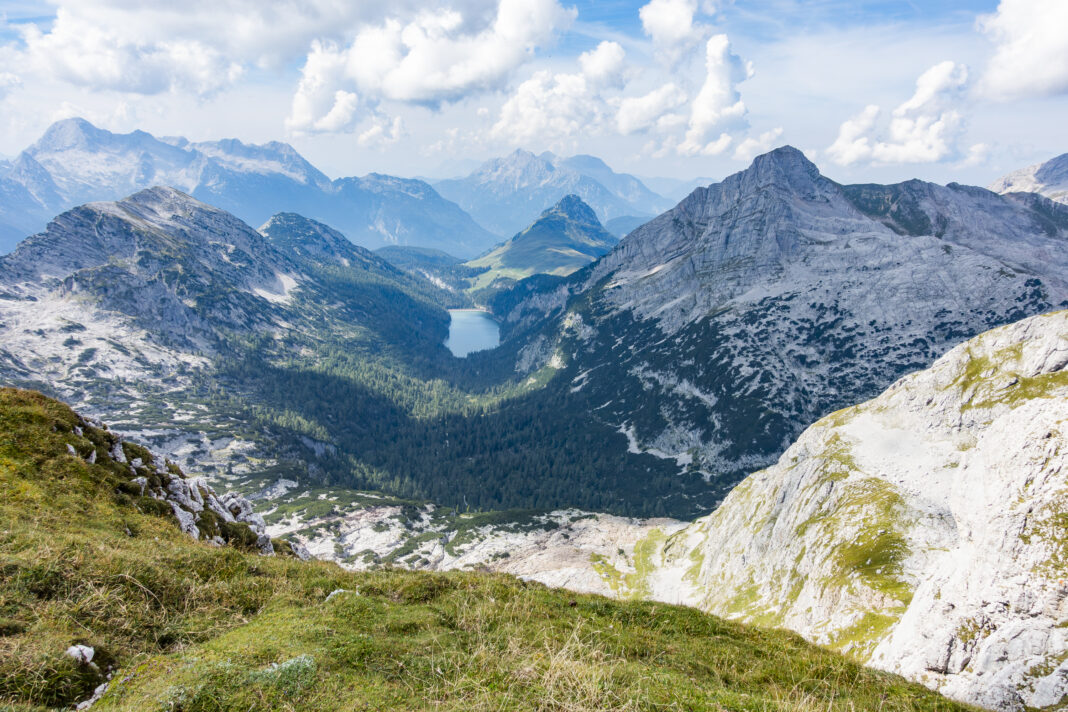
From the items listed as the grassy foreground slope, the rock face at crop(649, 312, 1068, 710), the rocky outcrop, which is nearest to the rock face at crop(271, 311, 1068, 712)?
the rock face at crop(649, 312, 1068, 710)

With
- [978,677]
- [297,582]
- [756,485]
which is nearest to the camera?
[297,582]

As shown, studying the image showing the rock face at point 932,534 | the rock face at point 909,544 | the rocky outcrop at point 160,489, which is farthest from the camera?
the rock face at point 909,544

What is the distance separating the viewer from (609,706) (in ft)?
33.4

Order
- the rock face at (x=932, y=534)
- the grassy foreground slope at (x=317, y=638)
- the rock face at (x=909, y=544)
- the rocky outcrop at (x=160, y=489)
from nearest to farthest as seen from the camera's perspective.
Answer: the grassy foreground slope at (x=317, y=638)
the rocky outcrop at (x=160, y=489)
the rock face at (x=932, y=534)
the rock face at (x=909, y=544)

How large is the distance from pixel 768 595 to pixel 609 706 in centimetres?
7150

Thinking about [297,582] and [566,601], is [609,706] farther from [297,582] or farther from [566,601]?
[297,582]

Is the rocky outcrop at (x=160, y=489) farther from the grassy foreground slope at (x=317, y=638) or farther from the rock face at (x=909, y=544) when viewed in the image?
the rock face at (x=909, y=544)

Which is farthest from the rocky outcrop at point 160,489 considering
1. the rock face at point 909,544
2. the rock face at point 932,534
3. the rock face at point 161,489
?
the rock face at point 932,534

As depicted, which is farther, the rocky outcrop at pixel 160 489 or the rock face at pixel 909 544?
the rock face at pixel 909 544

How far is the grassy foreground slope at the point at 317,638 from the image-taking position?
430 inches

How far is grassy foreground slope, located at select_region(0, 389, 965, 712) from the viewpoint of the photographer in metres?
10.9

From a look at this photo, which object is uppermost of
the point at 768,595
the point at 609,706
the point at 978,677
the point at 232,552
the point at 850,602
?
the point at 609,706

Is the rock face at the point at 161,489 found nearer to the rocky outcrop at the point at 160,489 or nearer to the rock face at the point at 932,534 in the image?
the rocky outcrop at the point at 160,489

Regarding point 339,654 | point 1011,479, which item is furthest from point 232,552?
point 1011,479
